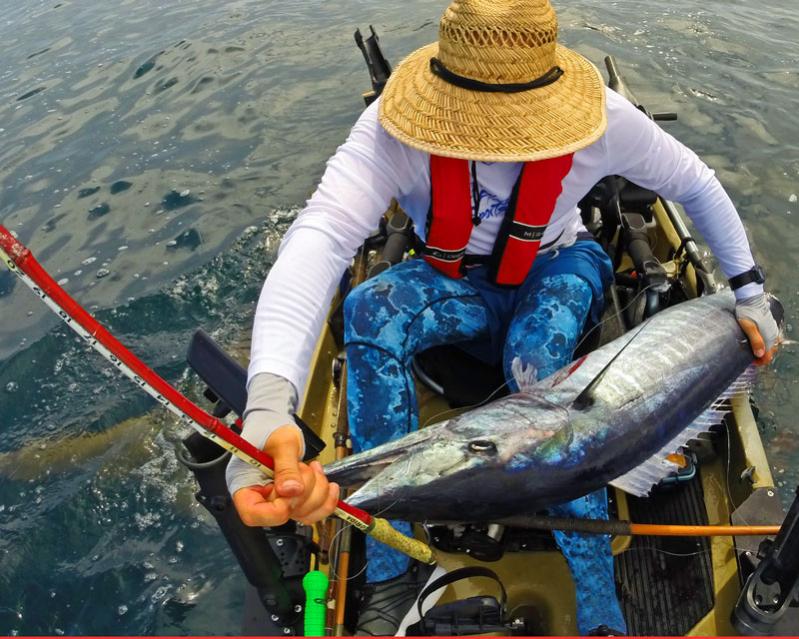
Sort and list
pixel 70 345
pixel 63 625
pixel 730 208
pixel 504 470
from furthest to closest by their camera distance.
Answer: pixel 70 345
pixel 63 625
pixel 730 208
pixel 504 470

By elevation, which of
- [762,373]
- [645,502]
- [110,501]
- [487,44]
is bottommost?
[762,373]

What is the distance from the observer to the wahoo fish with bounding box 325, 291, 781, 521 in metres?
1.95

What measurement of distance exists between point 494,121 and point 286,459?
1605 mm

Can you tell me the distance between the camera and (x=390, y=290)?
2887 millimetres

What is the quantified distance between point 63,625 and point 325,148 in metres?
6.55

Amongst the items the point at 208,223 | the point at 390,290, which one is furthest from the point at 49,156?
the point at 390,290

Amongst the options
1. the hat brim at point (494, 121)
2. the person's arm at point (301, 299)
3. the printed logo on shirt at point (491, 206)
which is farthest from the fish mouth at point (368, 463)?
the printed logo on shirt at point (491, 206)

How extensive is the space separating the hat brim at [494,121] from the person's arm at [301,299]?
0.20m

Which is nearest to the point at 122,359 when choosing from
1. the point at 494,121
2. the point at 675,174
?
the point at 494,121

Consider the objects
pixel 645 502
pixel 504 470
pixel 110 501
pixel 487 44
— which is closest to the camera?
pixel 504 470

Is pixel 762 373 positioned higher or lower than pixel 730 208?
lower

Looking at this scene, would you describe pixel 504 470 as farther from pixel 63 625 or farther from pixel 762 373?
pixel 762 373

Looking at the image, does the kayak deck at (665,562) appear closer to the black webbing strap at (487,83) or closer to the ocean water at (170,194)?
the ocean water at (170,194)

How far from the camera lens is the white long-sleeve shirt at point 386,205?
2117mm
